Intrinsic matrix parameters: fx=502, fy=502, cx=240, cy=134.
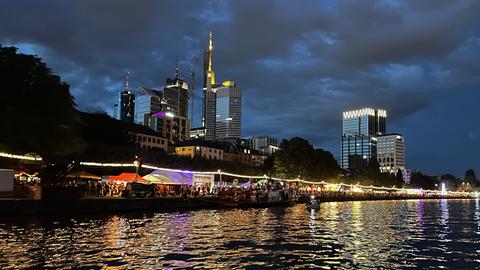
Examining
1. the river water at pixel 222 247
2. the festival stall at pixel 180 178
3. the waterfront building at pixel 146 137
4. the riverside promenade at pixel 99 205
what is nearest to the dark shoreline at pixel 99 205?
the riverside promenade at pixel 99 205

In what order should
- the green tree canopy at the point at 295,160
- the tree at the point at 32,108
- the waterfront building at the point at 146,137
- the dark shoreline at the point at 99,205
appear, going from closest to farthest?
the tree at the point at 32,108
the dark shoreline at the point at 99,205
the green tree canopy at the point at 295,160
the waterfront building at the point at 146,137

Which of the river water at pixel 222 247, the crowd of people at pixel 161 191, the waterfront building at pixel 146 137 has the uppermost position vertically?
the waterfront building at pixel 146 137

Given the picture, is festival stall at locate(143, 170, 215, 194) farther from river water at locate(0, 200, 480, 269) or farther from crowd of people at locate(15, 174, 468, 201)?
river water at locate(0, 200, 480, 269)

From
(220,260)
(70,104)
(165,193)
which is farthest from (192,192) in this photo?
(220,260)

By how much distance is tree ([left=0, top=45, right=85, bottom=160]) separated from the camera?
36.9 meters

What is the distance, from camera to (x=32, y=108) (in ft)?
127

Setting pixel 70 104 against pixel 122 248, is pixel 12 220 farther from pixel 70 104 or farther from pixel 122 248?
pixel 122 248

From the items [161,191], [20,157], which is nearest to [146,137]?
[161,191]

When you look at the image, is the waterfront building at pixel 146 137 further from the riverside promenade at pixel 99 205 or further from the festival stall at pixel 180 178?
the riverside promenade at pixel 99 205

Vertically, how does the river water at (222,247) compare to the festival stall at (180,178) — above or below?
below

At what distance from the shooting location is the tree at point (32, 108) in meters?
36.9

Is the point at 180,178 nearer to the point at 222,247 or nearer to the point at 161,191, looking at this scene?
the point at 161,191

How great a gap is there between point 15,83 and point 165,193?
128 ft

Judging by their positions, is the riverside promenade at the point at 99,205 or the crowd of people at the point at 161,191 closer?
the riverside promenade at the point at 99,205
